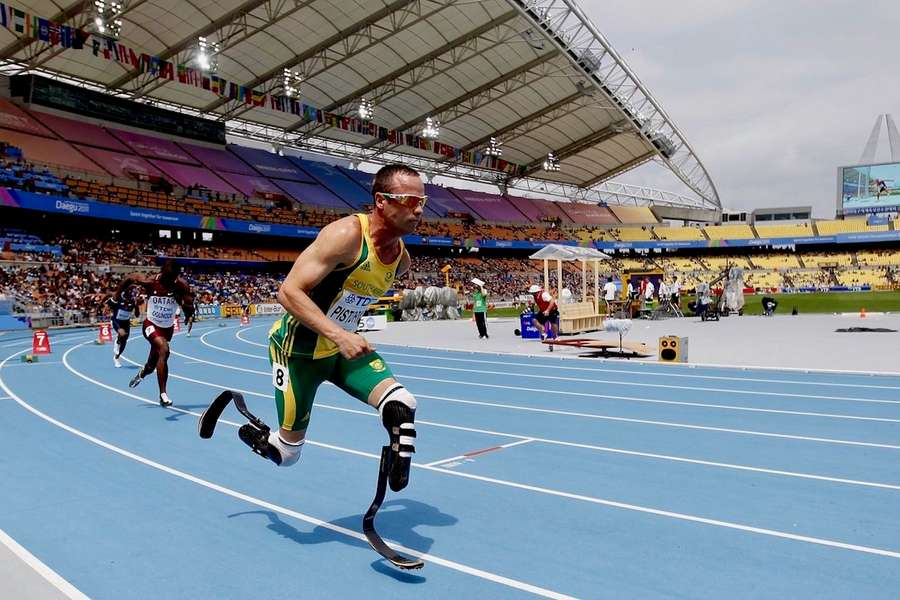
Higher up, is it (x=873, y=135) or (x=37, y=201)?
(x=873, y=135)

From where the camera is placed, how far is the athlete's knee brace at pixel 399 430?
11.7 ft

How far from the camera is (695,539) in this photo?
3955mm

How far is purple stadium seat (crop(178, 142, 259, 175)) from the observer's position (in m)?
52.4

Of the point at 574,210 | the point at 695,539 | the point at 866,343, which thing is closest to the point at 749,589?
the point at 695,539

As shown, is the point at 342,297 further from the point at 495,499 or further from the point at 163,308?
the point at 163,308

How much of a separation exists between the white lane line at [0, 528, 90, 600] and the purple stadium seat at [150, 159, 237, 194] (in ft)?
162

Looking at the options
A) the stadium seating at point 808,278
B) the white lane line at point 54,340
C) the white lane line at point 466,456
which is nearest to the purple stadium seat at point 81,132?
the white lane line at point 54,340

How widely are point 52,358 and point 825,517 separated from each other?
17.5 m

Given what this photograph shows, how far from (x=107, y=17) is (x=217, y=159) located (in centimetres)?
2449

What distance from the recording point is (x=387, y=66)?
135 ft

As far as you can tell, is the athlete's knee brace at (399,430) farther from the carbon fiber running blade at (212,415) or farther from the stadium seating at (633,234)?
the stadium seating at (633,234)

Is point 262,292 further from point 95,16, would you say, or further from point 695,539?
point 695,539

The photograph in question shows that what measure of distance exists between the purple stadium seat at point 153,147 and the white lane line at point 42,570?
50222 mm

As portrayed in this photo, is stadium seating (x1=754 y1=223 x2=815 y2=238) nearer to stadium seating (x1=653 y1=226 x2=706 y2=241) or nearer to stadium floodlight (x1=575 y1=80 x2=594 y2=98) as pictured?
stadium seating (x1=653 y1=226 x2=706 y2=241)
